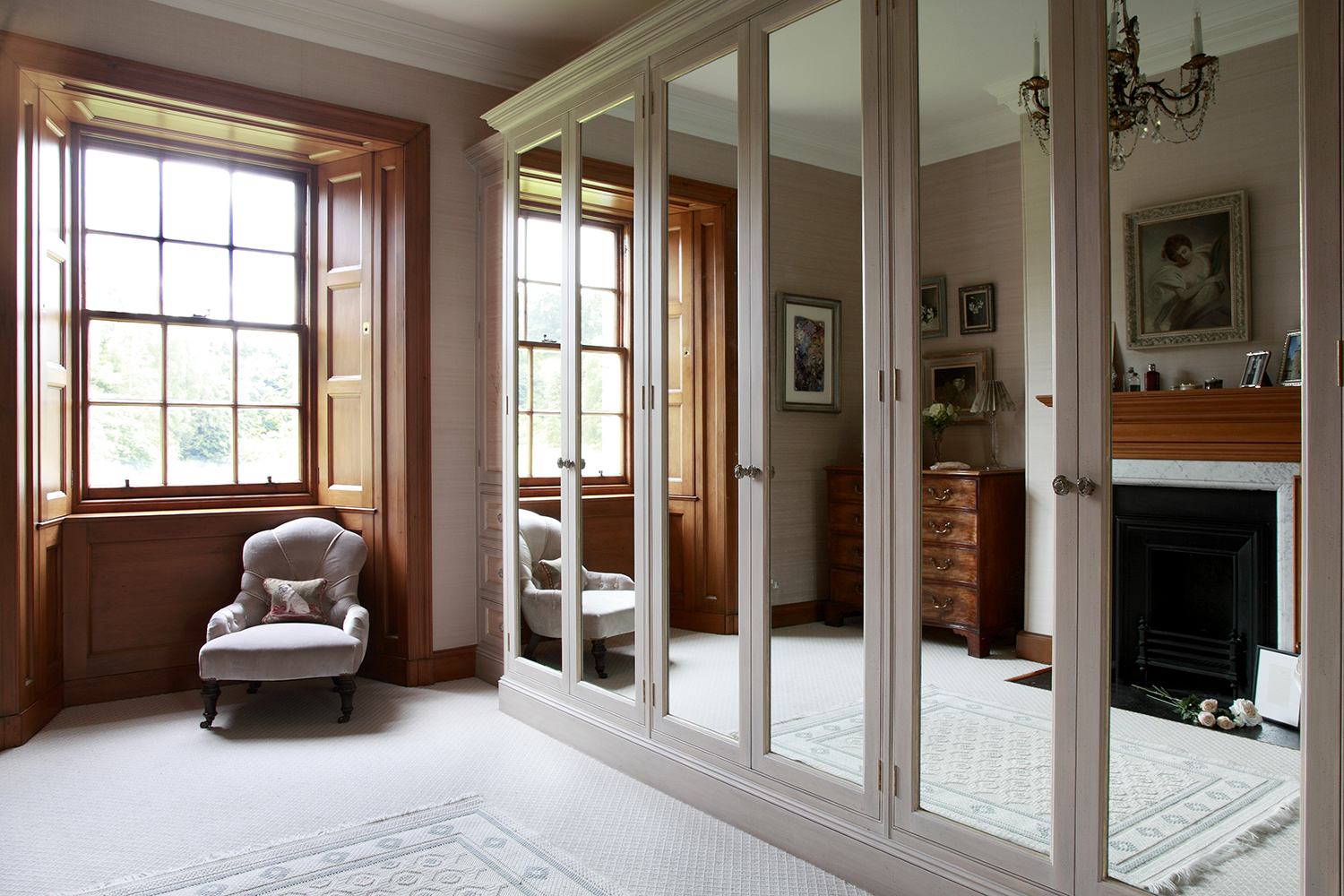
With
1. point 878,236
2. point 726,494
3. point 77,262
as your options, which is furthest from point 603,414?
point 77,262

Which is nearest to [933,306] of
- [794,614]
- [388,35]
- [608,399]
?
[794,614]

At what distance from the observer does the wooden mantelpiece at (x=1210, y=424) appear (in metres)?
1.57

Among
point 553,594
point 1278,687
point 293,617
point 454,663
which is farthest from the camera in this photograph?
point 454,663

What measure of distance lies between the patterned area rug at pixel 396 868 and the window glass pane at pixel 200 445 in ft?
7.84

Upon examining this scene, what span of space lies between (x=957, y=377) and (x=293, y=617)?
3209 millimetres

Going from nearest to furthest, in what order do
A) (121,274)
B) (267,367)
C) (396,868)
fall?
(396,868), (121,274), (267,367)

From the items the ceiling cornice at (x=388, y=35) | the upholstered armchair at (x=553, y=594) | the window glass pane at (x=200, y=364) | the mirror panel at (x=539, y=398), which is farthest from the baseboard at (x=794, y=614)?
the ceiling cornice at (x=388, y=35)

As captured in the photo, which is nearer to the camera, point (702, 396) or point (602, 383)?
point (702, 396)

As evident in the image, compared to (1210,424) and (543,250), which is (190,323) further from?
(1210,424)

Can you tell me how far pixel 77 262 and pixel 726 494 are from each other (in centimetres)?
331

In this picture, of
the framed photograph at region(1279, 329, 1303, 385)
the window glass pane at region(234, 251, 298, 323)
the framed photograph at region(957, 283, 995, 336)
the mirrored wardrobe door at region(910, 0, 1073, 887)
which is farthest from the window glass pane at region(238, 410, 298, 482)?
the framed photograph at region(1279, 329, 1303, 385)

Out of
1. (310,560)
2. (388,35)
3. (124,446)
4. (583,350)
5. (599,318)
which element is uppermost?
(388,35)

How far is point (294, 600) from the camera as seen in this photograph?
402 centimetres

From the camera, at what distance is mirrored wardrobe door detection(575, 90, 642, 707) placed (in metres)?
3.17
